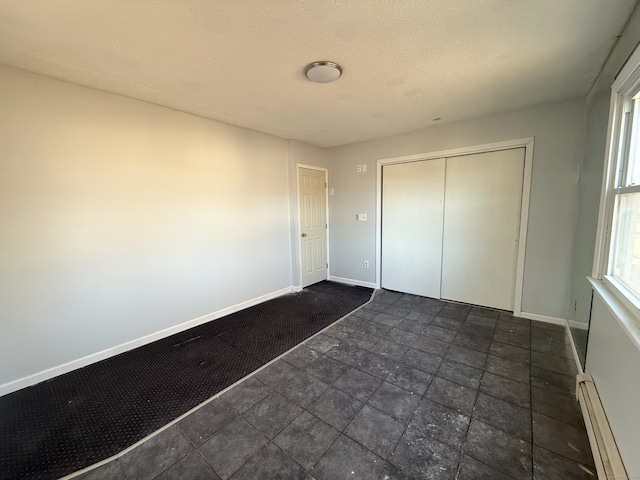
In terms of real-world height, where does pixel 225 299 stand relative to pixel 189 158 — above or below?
below

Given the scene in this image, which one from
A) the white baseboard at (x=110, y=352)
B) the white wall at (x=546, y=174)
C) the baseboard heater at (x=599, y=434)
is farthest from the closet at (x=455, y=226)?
the white baseboard at (x=110, y=352)

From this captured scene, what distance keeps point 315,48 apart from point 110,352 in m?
3.09

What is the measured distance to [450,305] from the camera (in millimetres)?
3441

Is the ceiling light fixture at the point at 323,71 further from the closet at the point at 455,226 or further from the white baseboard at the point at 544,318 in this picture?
the white baseboard at the point at 544,318

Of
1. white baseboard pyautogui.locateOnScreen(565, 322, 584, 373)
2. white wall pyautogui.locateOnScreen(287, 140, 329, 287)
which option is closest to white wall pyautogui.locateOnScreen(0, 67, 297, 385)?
white wall pyautogui.locateOnScreen(287, 140, 329, 287)

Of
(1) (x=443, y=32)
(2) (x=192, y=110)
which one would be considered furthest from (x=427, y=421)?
(2) (x=192, y=110)

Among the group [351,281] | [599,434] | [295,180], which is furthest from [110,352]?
[599,434]

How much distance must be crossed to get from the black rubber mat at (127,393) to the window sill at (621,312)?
7.38ft

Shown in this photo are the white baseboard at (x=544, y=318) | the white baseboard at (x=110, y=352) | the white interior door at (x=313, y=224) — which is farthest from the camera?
the white interior door at (x=313, y=224)

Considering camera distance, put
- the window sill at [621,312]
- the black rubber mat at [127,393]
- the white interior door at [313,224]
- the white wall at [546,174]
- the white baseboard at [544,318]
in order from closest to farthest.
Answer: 1. the window sill at [621,312]
2. the black rubber mat at [127,393]
3. the white wall at [546,174]
4. the white baseboard at [544,318]
5. the white interior door at [313,224]

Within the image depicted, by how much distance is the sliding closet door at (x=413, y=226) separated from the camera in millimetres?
3545

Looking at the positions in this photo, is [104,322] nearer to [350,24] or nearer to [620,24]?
[350,24]

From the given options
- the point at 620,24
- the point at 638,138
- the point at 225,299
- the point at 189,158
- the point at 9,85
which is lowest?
the point at 225,299

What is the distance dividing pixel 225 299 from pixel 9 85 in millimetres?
2582
